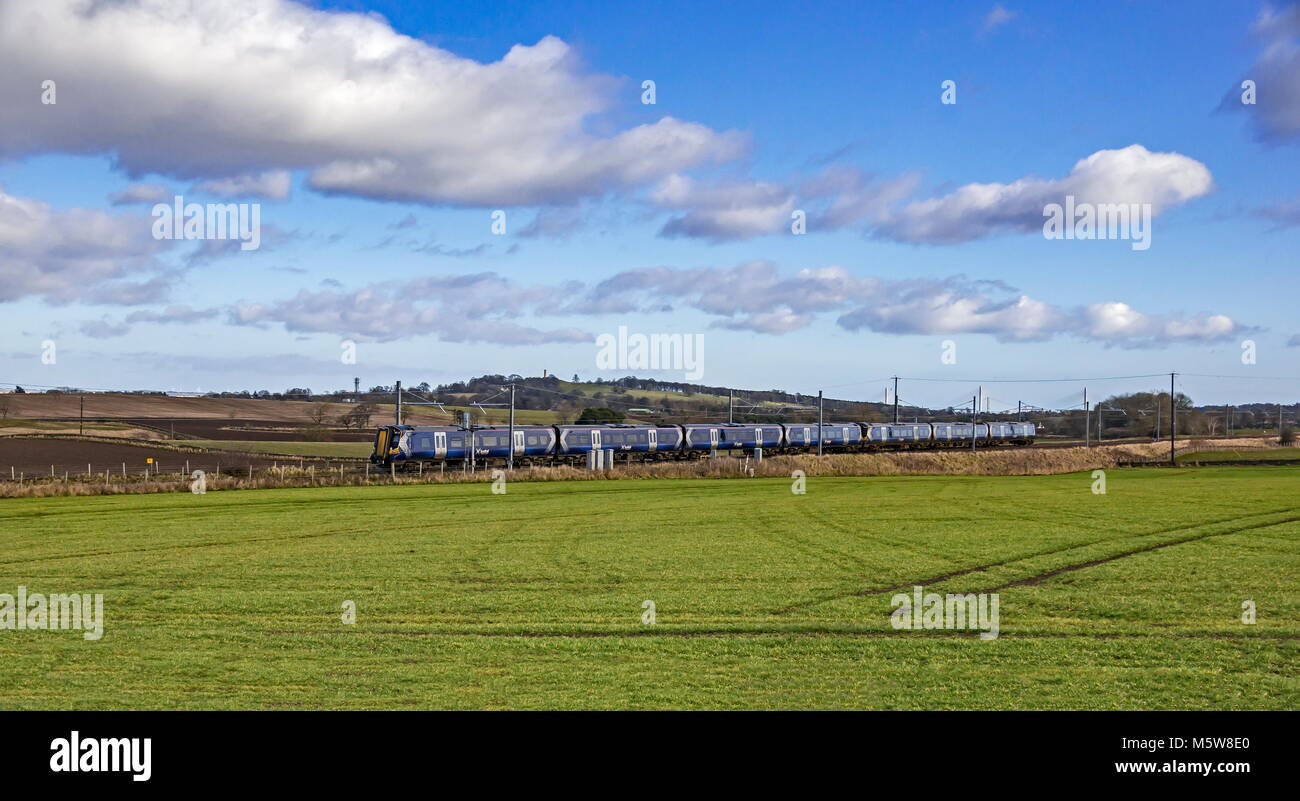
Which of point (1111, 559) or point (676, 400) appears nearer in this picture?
point (1111, 559)

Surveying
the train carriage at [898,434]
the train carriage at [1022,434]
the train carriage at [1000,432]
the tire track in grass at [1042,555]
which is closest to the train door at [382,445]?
the tire track in grass at [1042,555]

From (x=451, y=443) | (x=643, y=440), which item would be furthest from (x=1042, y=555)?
(x=643, y=440)

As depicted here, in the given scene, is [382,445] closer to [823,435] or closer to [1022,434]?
[823,435]

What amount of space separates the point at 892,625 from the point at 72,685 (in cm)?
1039

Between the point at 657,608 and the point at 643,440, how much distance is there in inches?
2635

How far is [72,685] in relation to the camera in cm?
1077

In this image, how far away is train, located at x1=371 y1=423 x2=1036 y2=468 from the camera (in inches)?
2687

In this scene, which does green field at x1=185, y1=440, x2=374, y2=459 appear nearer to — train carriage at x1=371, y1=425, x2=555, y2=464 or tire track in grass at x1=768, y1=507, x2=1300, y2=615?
train carriage at x1=371, y1=425, x2=555, y2=464

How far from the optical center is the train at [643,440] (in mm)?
68250

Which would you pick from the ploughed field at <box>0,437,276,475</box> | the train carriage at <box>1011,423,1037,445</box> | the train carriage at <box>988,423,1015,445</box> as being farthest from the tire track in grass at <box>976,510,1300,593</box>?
the train carriage at <box>1011,423,1037,445</box>

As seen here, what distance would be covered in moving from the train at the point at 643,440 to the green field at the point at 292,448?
404 inches

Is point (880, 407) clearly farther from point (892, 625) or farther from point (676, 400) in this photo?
point (892, 625)
